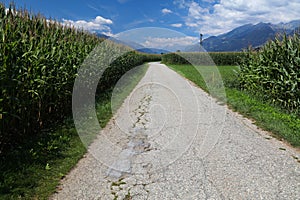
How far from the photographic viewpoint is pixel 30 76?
4754mm

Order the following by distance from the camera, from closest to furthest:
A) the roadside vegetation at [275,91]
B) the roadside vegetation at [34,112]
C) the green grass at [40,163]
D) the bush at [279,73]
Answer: the green grass at [40,163] < the roadside vegetation at [34,112] < the roadside vegetation at [275,91] < the bush at [279,73]

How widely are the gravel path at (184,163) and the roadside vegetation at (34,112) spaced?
37 cm

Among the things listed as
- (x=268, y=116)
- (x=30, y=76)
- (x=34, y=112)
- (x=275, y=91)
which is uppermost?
(x=30, y=76)

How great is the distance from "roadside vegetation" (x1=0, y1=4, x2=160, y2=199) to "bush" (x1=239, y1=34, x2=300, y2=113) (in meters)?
5.50

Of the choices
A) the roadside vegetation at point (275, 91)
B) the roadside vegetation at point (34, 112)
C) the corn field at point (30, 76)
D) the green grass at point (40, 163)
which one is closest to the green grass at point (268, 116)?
the roadside vegetation at point (275, 91)

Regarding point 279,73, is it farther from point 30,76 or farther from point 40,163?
point 40,163

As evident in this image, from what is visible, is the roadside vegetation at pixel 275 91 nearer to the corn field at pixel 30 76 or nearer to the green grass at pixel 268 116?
the green grass at pixel 268 116

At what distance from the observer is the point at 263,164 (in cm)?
400

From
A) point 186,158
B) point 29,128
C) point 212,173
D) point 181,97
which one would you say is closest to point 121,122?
point 29,128

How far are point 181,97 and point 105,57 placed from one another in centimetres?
364

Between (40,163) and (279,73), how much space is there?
25.3 ft

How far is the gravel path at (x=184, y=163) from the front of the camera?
128 inches

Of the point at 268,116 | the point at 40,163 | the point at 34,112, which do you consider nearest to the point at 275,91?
the point at 268,116

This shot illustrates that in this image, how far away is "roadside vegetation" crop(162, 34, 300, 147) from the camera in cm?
619
